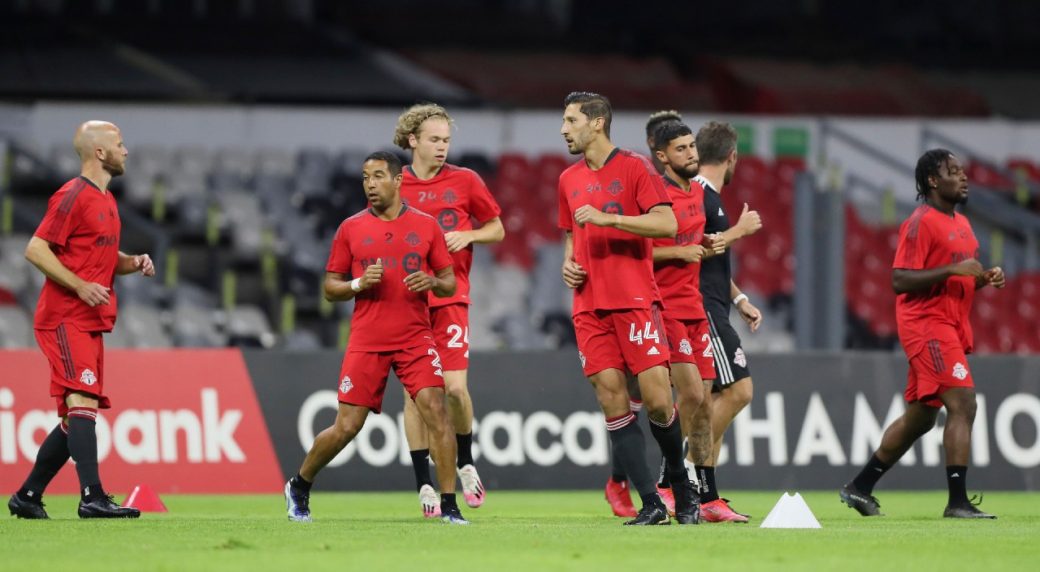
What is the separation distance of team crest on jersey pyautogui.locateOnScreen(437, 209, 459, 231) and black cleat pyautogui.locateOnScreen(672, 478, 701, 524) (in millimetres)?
2575

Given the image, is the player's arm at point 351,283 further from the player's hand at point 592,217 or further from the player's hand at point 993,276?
the player's hand at point 993,276

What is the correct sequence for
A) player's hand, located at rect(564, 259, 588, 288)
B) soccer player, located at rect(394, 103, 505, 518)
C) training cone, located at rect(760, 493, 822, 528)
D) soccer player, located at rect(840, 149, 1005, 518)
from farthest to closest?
soccer player, located at rect(394, 103, 505, 518), soccer player, located at rect(840, 149, 1005, 518), player's hand, located at rect(564, 259, 588, 288), training cone, located at rect(760, 493, 822, 528)

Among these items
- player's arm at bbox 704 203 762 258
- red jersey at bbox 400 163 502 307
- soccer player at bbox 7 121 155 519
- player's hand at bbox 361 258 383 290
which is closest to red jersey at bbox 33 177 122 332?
soccer player at bbox 7 121 155 519

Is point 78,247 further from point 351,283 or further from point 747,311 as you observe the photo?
point 747,311

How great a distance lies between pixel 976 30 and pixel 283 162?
48.3ft

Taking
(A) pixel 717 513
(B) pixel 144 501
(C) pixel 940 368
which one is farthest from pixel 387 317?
(C) pixel 940 368

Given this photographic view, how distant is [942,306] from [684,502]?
7.90ft

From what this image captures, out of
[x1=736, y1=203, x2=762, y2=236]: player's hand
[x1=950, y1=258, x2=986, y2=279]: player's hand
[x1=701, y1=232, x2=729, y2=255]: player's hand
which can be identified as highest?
[x1=736, y1=203, x2=762, y2=236]: player's hand

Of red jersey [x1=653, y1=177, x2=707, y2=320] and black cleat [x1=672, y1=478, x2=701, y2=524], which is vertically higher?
red jersey [x1=653, y1=177, x2=707, y2=320]

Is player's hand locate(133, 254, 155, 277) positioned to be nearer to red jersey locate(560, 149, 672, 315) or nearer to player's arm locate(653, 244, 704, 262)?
red jersey locate(560, 149, 672, 315)

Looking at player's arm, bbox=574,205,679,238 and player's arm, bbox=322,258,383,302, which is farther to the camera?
player's arm, bbox=322,258,383,302

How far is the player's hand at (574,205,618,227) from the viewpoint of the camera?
30.2ft

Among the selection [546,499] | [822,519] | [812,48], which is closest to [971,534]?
[822,519]

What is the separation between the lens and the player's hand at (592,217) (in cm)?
922
